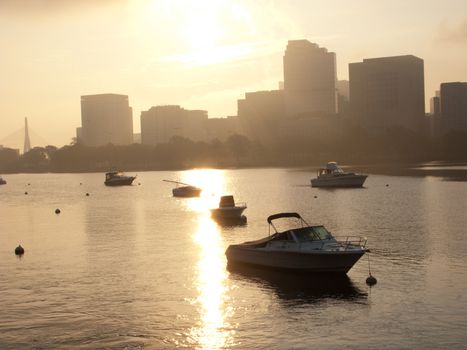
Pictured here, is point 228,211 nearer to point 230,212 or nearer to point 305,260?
point 230,212

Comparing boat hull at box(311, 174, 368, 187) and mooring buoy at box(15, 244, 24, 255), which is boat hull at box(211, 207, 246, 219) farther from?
boat hull at box(311, 174, 368, 187)

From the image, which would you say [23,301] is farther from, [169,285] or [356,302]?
[356,302]

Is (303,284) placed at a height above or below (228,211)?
below

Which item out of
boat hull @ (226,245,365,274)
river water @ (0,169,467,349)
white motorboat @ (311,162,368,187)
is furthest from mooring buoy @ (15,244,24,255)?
white motorboat @ (311,162,368,187)

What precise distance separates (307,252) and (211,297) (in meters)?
9.05

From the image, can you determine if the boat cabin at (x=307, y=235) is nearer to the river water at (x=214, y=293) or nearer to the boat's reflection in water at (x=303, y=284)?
the boat's reflection in water at (x=303, y=284)

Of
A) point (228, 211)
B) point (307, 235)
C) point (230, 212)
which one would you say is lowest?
point (230, 212)

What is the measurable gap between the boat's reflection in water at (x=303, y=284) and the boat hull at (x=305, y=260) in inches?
21.0

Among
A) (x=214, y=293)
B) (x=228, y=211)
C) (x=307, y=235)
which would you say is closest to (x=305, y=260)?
(x=307, y=235)

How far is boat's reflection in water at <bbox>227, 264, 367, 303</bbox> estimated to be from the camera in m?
50.0

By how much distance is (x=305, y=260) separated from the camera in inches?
2168

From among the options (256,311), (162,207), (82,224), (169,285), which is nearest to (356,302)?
(256,311)

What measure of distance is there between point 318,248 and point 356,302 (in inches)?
315

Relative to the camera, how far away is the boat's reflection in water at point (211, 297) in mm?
40812
